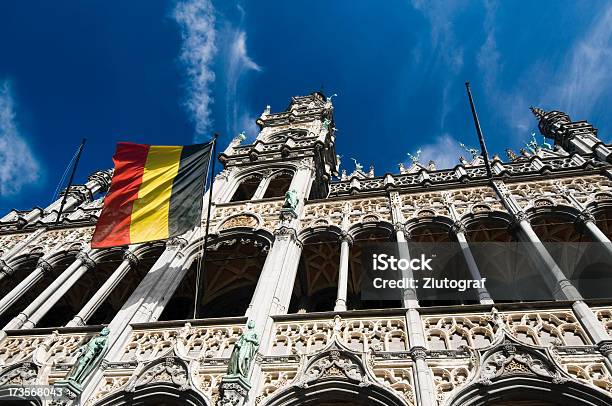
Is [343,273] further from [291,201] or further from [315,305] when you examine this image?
[315,305]

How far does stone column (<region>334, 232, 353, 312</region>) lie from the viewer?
10927 mm

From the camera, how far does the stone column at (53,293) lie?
13008 millimetres

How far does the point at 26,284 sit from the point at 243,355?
10.3 metres

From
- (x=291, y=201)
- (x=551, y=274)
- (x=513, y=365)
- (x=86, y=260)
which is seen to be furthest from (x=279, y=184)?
(x=513, y=365)

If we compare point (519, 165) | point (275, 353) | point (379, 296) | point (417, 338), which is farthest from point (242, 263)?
point (519, 165)

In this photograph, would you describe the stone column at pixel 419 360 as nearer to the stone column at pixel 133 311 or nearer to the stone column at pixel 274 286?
the stone column at pixel 274 286

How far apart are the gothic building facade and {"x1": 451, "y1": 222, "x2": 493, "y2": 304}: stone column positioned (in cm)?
5

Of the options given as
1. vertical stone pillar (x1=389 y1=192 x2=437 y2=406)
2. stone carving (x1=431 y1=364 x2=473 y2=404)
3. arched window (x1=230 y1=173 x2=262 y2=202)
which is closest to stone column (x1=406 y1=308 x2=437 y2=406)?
vertical stone pillar (x1=389 y1=192 x2=437 y2=406)

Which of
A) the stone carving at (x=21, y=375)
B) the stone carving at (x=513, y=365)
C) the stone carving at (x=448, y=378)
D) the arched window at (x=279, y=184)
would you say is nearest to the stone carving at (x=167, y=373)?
the stone carving at (x=21, y=375)

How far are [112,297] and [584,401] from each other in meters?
15.5

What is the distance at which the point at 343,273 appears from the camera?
1194 cm

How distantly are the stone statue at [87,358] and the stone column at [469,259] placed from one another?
8847 millimetres

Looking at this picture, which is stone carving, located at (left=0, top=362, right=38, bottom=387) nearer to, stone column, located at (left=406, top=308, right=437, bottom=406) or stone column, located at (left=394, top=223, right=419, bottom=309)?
stone column, located at (left=406, top=308, right=437, bottom=406)

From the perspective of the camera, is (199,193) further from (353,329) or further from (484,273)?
(484,273)
